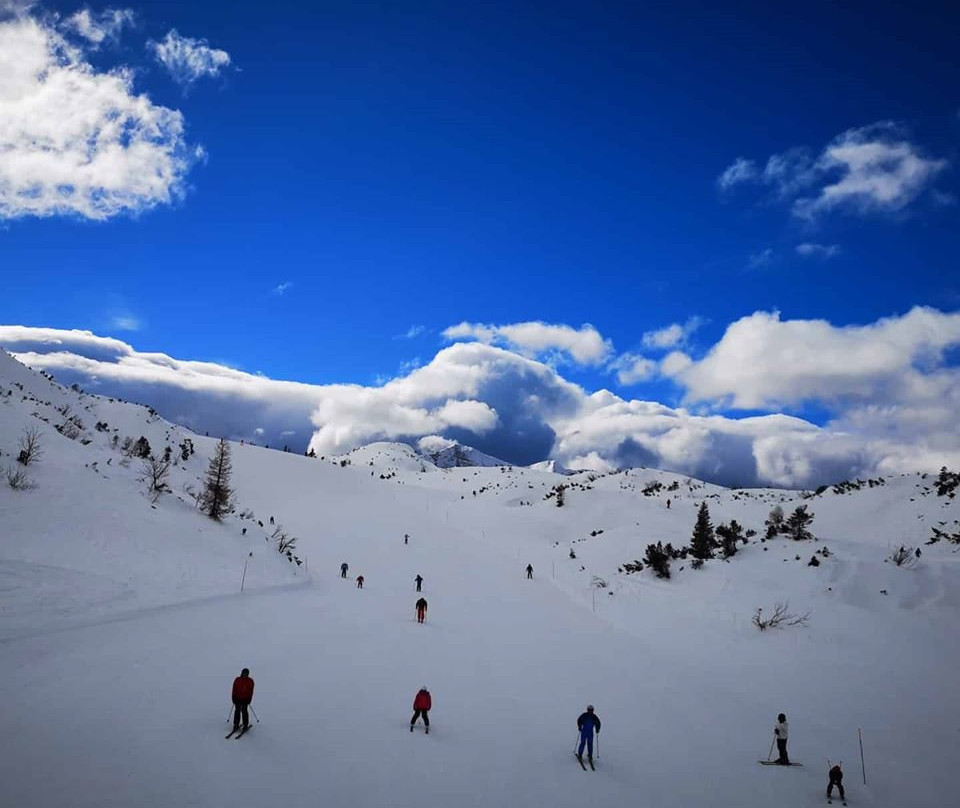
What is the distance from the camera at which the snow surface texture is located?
9.77 meters

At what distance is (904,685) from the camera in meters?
17.7

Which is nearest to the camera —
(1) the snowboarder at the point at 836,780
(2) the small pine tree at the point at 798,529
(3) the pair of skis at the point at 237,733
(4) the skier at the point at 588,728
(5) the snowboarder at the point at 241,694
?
(3) the pair of skis at the point at 237,733

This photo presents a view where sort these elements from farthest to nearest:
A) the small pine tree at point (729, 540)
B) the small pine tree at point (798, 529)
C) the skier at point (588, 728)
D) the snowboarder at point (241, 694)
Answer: the small pine tree at point (729, 540) < the small pine tree at point (798, 529) < the skier at point (588, 728) < the snowboarder at point (241, 694)

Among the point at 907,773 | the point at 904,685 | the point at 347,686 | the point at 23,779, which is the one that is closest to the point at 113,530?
the point at 347,686

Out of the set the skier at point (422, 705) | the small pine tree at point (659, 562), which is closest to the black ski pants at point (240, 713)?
the skier at point (422, 705)

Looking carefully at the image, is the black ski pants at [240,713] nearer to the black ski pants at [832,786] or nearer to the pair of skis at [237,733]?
the pair of skis at [237,733]

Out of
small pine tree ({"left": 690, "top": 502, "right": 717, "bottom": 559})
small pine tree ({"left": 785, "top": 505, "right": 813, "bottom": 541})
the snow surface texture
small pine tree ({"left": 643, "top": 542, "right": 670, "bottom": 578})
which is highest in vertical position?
small pine tree ({"left": 785, "top": 505, "right": 813, "bottom": 541})

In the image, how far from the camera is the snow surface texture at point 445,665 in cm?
977

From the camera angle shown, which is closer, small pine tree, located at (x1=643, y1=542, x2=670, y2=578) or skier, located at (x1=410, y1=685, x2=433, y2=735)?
skier, located at (x1=410, y1=685, x2=433, y2=735)

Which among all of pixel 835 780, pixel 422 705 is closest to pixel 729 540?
pixel 835 780

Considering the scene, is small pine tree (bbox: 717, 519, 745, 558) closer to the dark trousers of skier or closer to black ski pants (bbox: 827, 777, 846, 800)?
black ski pants (bbox: 827, 777, 846, 800)

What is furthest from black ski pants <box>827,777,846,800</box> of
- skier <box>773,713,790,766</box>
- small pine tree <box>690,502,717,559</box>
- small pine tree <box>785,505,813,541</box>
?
small pine tree <box>785,505,813,541</box>

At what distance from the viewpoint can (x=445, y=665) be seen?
17625 millimetres

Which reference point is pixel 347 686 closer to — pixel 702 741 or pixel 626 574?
pixel 702 741
